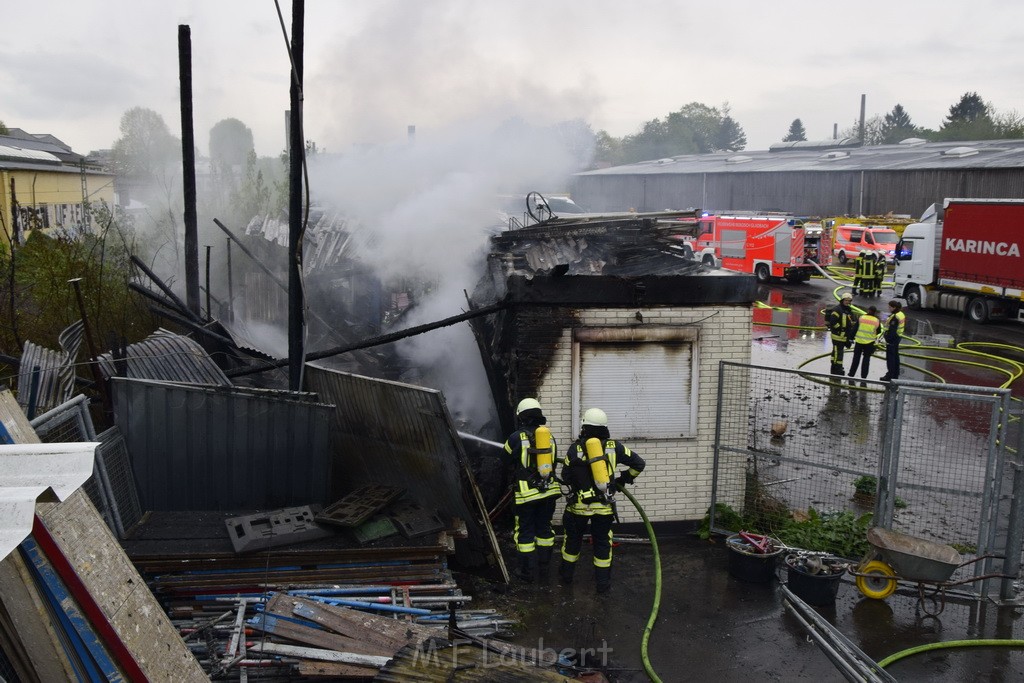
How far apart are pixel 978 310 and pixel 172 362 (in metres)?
20.7

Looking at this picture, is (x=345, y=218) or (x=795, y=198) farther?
(x=795, y=198)

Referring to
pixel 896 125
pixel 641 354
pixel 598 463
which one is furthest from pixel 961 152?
pixel 896 125

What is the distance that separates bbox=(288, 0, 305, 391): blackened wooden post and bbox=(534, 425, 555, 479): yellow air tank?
2.27 m

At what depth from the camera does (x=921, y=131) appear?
8656 centimetres

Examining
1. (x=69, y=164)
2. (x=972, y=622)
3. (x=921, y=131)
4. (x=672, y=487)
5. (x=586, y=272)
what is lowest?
(x=972, y=622)

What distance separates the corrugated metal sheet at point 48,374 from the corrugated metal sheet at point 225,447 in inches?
24.2

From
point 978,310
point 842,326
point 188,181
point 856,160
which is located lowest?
point 978,310

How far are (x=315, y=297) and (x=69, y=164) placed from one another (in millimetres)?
23816

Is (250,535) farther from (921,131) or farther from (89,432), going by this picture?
(921,131)

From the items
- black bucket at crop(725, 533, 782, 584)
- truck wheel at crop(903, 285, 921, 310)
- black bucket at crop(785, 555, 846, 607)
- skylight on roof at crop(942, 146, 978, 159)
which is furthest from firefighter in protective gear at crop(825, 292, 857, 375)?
skylight on roof at crop(942, 146, 978, 159)

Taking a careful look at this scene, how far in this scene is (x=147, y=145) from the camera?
23.1m

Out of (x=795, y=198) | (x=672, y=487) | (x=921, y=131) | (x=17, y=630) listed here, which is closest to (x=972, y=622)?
(x=672, y=487)

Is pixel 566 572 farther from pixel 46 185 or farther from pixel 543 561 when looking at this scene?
pixel 46 185

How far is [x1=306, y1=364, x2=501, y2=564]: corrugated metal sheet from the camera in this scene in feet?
22.0
